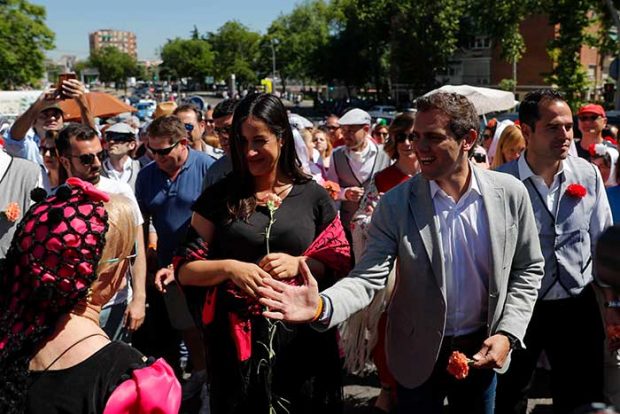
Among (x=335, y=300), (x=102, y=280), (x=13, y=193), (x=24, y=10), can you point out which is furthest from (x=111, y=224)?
(x=24, y=10)

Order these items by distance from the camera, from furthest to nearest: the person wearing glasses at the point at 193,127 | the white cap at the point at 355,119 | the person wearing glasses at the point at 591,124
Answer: the person wearing glasses at the point at 193,127, the white cap at the point at 355,119, the person wearing glasses at the point at 591,124

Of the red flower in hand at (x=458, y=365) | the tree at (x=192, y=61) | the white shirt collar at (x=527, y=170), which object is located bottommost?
the red flower in hand at (x=458, y=365)

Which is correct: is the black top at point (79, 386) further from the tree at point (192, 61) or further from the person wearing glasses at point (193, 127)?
the tree at point (192, 61)

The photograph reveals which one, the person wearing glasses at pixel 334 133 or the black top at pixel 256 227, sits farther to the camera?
the person wearing glasses at pixel 334 133

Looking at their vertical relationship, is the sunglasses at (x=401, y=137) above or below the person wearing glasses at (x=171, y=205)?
above

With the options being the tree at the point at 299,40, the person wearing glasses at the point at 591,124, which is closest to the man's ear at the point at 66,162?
the person wearing glasses at the point at 591,124

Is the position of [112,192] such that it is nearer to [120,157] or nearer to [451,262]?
[120,157]

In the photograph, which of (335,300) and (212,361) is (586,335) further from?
(212,361)

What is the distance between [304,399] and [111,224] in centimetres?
152

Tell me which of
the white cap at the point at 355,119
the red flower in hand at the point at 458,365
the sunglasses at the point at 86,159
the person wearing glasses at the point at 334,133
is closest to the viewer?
the red flower in hand at the point at 458,365

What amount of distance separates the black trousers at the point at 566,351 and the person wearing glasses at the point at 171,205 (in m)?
2.35

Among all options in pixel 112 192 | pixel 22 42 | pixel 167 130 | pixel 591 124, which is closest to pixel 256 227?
pixel 112 192

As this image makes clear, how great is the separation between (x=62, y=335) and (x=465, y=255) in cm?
178

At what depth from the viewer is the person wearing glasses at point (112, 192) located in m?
4.11
